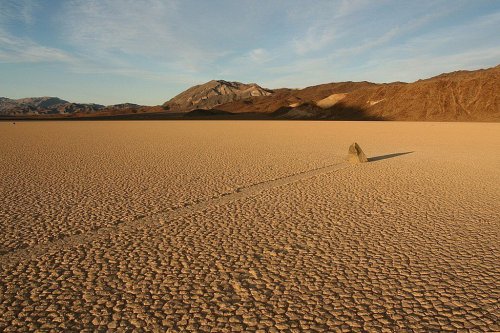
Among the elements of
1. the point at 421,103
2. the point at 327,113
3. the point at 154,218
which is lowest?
the point at 154,218

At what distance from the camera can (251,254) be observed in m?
4.30

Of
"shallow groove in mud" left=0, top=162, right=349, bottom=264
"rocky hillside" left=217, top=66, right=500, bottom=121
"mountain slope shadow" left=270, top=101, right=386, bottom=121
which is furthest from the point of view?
"mountain slope shadow" left=270, top=101, right=386, bottom=121

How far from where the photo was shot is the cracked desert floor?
303cm

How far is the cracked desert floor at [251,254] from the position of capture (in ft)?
9.93

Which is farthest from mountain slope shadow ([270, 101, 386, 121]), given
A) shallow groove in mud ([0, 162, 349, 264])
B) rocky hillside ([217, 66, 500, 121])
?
shallow groove in mud ([0, 162, 349, 264])

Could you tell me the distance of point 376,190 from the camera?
7.68m

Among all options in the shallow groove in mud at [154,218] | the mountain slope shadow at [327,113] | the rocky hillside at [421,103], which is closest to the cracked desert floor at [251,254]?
the shallow groove in mud at [154,218]

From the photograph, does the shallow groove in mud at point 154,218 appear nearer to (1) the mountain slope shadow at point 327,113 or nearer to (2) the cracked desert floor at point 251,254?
(2) the cracked desert floor at point 251,254

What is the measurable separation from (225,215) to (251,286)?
8.08 feet

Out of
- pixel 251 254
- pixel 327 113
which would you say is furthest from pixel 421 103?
pixel 251 254

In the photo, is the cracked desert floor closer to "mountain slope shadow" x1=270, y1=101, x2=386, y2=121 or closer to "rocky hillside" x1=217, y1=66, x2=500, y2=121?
"rocky hillside" x1=217, y1=66, x2=500, y2=121

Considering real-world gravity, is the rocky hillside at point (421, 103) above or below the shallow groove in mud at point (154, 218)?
above

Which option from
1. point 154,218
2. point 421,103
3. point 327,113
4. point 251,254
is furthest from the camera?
point 327,113

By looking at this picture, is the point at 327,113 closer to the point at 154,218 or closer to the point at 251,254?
the point at 154,218
